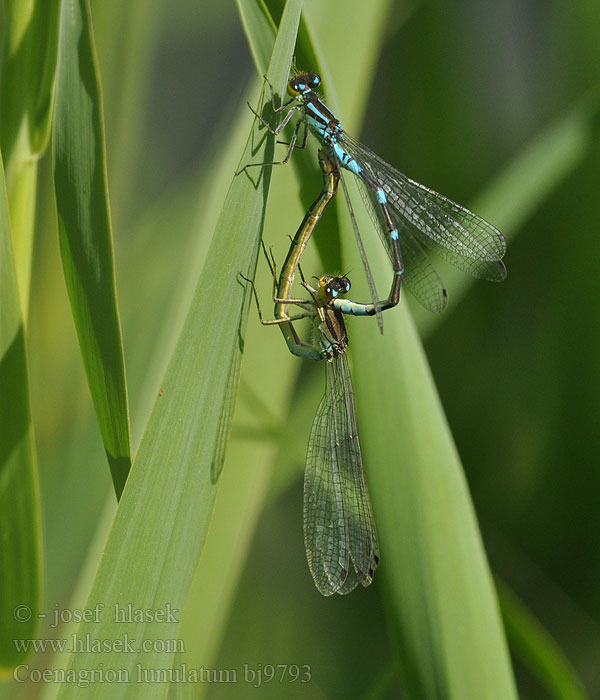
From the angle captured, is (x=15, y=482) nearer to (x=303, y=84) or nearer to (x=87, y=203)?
(x=87, y=203)

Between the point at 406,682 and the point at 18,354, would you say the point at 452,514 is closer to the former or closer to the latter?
the point at 406,682

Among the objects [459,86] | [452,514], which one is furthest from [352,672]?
[459,86]

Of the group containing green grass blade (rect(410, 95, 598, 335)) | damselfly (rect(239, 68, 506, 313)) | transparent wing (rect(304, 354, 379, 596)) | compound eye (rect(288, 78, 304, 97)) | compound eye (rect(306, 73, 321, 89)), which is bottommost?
transparent wing (rect(304, 354, 379, 596))

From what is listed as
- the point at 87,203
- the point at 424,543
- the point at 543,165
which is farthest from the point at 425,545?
the point at 543,165

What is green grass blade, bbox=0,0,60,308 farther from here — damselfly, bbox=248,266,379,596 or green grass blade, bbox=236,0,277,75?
damselfly, bbox=248,266,379,596

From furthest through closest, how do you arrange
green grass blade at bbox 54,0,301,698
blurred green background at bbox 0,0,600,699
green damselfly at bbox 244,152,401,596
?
blurred green background at bbox 0,0,600,699
green damselfly at bbox 244,152,401,596
green grass blade at bbox 54,0,301,698

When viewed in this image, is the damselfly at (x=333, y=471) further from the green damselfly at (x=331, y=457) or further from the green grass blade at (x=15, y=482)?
the green grass blade at (x=15, y=482)

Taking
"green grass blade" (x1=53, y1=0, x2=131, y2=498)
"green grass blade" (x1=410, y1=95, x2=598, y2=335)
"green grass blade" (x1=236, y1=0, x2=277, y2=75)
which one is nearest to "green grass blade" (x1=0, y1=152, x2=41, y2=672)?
"green grass blade" (x1=53, y1=0, x2=131, y2=498)
